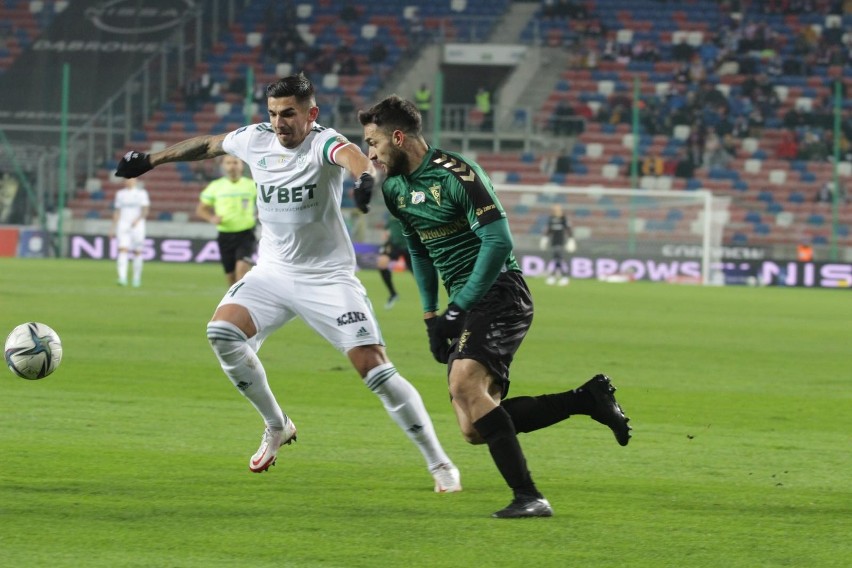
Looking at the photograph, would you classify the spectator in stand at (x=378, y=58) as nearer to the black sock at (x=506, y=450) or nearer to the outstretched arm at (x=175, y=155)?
the outstretched arm at (x=175, y=155)

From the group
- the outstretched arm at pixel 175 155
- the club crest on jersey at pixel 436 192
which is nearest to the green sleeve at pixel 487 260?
the club crest on jersey at pixel 436 192

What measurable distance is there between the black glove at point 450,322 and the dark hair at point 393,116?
845 millimetres

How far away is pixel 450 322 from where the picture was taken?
6055mm

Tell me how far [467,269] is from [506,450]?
87 centimetres

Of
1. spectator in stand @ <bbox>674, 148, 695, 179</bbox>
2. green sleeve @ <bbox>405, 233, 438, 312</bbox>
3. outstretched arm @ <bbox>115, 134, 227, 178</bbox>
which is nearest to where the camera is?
green sleeve @ <bbox>405, 233, 438, 312</bbox>

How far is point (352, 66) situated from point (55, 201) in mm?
10713

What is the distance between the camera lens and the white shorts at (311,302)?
23.2 ft

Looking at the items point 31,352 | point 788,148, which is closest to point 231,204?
point 31,352

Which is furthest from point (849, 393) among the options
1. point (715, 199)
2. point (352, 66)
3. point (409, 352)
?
point (352, 66)

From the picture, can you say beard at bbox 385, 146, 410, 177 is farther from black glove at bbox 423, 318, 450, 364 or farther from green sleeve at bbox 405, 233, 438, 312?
black glove at bbox 423, 318, 450, 364

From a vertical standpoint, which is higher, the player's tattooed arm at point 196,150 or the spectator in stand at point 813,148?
the player's tattooed arm at point 196,150

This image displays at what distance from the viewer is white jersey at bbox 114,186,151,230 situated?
2520 centimetres

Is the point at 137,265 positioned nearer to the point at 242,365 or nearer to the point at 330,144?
the point at 242,365

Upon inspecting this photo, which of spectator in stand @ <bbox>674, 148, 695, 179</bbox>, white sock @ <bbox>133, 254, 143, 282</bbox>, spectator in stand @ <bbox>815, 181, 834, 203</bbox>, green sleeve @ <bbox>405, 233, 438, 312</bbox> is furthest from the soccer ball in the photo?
spectator in stand @ <bbox>674, 148, 695, 179</bbox>
